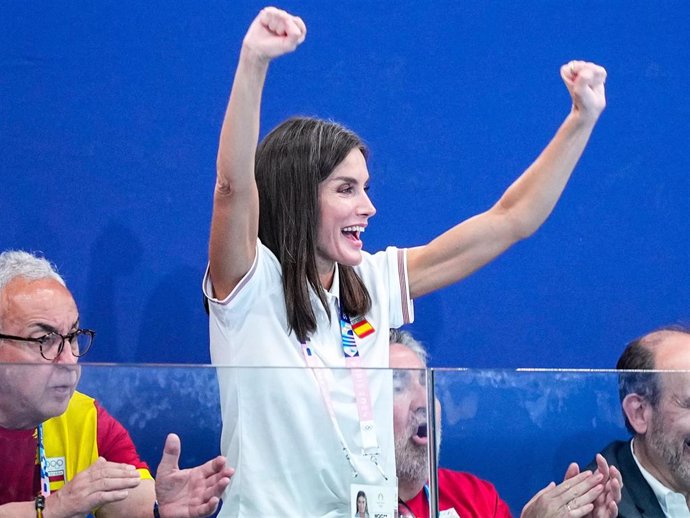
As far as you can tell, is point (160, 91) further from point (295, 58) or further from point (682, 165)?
point (682, 165)

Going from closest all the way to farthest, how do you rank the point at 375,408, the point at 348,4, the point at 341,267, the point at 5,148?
the point at 375,408, the point at 341,267, the point at 5,148, the point at 348,4

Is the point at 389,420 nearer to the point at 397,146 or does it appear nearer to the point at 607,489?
the point at 607,489

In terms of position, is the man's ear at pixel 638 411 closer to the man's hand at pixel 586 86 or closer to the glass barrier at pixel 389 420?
the glass barrier at pixel 389 420

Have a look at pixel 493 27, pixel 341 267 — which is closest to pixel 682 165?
pixel 493 27

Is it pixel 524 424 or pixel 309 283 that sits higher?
pixel 309 283

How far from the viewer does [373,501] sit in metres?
1.48

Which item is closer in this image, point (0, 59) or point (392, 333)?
point (392, 333)

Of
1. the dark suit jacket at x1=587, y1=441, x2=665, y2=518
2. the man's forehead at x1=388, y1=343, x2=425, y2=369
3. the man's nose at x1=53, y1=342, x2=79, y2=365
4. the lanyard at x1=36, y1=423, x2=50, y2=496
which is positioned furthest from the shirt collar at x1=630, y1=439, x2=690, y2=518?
the man's nose at x1=53, y1=342, x2=79, y2=365

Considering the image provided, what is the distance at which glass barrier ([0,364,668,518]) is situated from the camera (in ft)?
4.73

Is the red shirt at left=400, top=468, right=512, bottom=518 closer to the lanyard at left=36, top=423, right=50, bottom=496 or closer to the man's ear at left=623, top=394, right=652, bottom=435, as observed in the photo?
the man's ear at left=623, top=394, right=652, bottom=435

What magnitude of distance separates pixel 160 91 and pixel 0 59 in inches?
14.1

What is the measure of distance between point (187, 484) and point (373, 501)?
0.25 m

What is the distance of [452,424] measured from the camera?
1.51 metres

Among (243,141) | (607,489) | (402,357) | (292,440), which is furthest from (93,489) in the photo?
(402,357)
